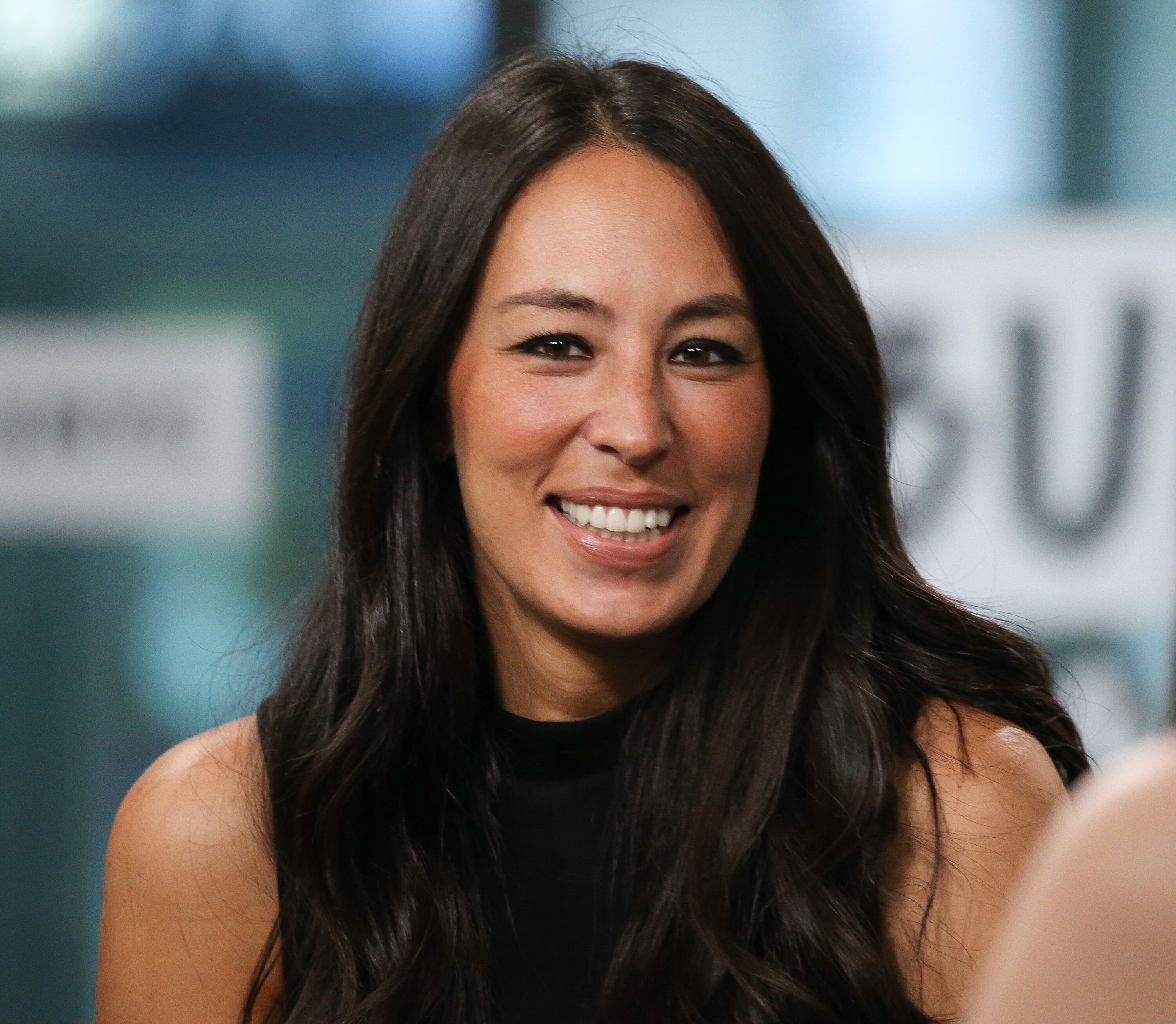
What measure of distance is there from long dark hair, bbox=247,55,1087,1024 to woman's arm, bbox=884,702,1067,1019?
3 centimetres

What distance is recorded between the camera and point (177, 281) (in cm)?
343

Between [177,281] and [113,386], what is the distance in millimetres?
283

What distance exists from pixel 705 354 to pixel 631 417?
0.14 m

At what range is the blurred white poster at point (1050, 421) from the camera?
3.26m

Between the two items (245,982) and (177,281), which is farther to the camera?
(177,281)

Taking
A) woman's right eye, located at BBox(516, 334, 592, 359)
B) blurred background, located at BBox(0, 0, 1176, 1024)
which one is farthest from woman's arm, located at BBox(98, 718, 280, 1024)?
blurred background, located at BBox(0, 0, 1176, 1024)

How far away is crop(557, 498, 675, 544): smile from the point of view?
1.58m

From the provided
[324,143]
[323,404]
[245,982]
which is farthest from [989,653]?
[324,143]

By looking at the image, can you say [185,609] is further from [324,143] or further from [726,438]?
[726,438]

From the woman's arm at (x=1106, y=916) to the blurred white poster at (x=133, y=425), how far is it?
297cm

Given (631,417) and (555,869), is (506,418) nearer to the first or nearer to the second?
(631,417)

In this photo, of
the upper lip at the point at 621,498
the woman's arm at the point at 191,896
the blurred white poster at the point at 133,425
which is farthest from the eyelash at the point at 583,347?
the blurred white poster at the point at 133,425

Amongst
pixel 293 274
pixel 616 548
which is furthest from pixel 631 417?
pixel 293 274

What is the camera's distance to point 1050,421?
3.28 metres
